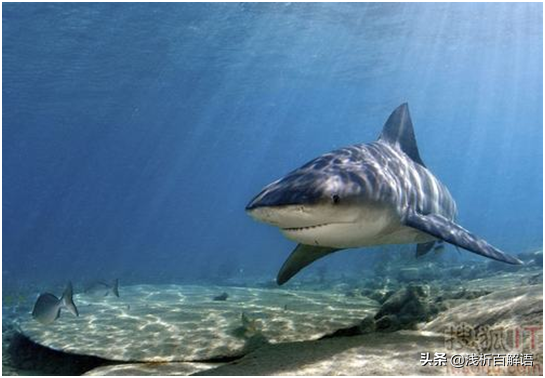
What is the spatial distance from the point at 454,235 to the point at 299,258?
1.97 m

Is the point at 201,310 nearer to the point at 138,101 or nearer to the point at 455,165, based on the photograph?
the point at 138,101

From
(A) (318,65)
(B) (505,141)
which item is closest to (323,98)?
(A) (318,65)

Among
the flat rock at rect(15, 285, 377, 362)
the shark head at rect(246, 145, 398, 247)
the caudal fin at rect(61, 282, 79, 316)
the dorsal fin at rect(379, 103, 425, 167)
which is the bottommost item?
the flat rock at rect(15, 285, 377, 362)

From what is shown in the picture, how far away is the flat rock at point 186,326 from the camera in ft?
17.5

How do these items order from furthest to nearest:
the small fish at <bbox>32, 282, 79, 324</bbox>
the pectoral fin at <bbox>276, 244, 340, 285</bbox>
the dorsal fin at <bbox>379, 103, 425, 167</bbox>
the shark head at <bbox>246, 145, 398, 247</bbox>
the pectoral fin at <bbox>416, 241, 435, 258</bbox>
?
the pectoral fin at <bbox>416, 241, 435, 258</bbox>
the dorsal fin at <bbox>379, 103, 425, 167</bbox>
the small fish at <bbox>32, 282, 79, 324</bbox>
the pectoral fin at <bbox>276, 244, 340, 285</bbox>
the shark head at <bbox>246, 145, 398, 247</bbox>

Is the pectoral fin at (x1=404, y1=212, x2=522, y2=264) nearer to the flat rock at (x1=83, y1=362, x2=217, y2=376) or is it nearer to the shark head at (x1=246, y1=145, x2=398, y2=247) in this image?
the shark head at (x1=246, y1=145, x2=398, y2=247)

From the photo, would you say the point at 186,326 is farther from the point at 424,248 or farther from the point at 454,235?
the point at 424,248

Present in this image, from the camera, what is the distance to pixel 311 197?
13.7 ft

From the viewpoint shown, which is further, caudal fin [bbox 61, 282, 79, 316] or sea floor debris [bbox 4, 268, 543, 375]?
caudal fin [bbox 61, 282, 79, 316]

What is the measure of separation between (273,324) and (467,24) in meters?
29.1

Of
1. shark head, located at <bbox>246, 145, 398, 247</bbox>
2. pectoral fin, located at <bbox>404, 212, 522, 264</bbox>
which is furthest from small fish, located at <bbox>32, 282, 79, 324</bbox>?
pectoral fin, located at <bbox>404, 212, 522, 264</bbox>

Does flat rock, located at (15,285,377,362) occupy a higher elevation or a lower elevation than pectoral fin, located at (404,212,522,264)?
lower

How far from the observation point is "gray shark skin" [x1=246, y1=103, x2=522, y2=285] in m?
4.22

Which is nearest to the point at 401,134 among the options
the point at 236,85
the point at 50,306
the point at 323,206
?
the point at 323,206
